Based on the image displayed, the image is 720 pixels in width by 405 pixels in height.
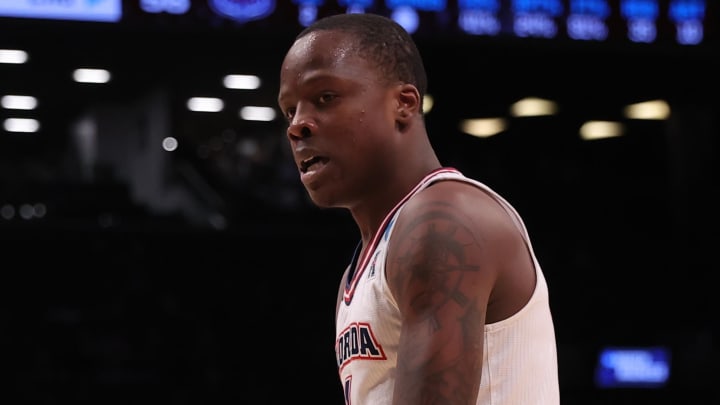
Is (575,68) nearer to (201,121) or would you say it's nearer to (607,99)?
(607,99)

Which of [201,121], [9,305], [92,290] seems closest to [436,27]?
→ [201,121]

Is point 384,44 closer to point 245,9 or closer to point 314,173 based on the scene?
point 314,173

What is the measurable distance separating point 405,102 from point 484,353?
0.43 meters

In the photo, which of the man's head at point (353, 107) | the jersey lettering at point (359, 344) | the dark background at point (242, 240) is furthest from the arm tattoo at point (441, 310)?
the dark background at point (242, 240)

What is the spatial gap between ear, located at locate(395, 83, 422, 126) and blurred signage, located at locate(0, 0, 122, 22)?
409 centimetres

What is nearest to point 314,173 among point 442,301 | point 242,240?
point 442,301

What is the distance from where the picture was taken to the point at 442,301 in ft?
5.18

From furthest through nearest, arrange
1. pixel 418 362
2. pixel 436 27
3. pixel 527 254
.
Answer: pixel 436 27 → pixel 527 254 → pixel 418 362

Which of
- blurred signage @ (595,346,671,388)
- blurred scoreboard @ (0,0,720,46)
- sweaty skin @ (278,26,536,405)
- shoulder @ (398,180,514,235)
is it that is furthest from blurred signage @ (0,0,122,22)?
blurred signage @ (595,346,671,388)

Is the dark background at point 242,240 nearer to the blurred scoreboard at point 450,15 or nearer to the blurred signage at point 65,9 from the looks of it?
the blurred scoreboard at point 450,15

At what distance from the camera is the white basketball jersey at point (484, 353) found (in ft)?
5.57

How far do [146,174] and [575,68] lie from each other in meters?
2.86

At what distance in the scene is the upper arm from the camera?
1565mm

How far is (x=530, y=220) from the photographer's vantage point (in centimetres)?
813
